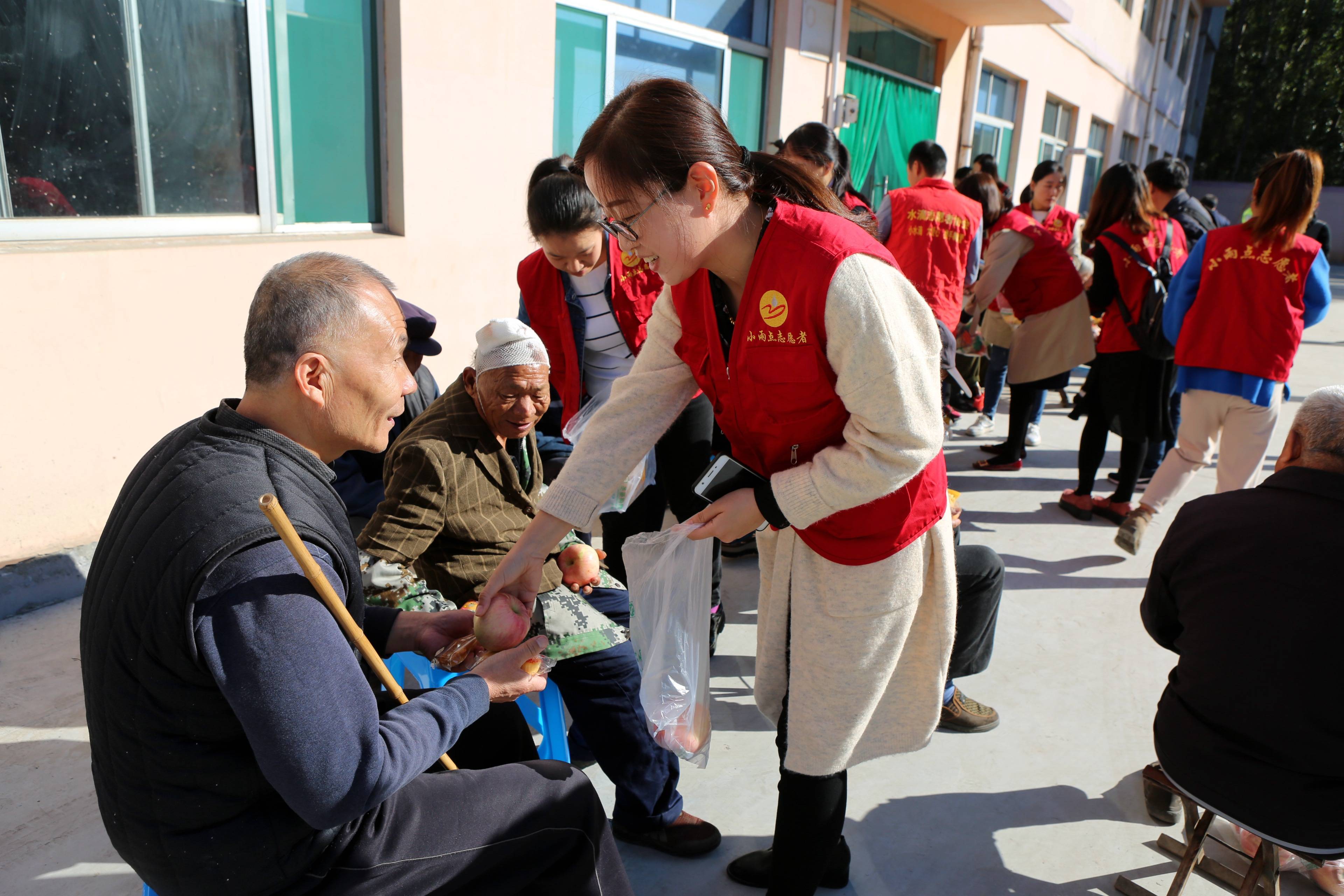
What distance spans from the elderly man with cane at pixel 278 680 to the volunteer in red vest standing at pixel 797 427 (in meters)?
0.49

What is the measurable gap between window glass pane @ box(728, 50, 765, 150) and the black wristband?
227 inches

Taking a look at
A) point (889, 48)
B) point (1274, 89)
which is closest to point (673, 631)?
point (889, 48)

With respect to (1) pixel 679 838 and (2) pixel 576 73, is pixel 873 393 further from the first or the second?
(2) pixel 576 73

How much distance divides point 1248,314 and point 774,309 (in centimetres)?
315

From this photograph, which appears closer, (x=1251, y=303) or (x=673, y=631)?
(x=673, y=631)

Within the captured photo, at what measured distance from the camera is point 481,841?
4.42 feet

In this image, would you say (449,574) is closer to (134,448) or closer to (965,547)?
(965,547)

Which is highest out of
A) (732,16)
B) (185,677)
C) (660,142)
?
(732,16)

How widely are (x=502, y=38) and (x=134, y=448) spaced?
2.81 m

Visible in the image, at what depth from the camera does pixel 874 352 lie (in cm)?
139

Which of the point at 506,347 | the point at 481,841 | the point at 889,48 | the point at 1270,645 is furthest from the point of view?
the point at 889,48

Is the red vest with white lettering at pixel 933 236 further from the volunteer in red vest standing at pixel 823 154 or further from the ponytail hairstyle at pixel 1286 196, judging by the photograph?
the ponytail hairstyle at pixel 1286 196

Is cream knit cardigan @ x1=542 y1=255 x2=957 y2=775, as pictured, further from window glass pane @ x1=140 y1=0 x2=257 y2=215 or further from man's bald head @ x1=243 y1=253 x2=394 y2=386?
window glass pane @ x1=140 y1=0 x2=257 y2=215

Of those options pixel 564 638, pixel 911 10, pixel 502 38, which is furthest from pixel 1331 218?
pixel 564 638
